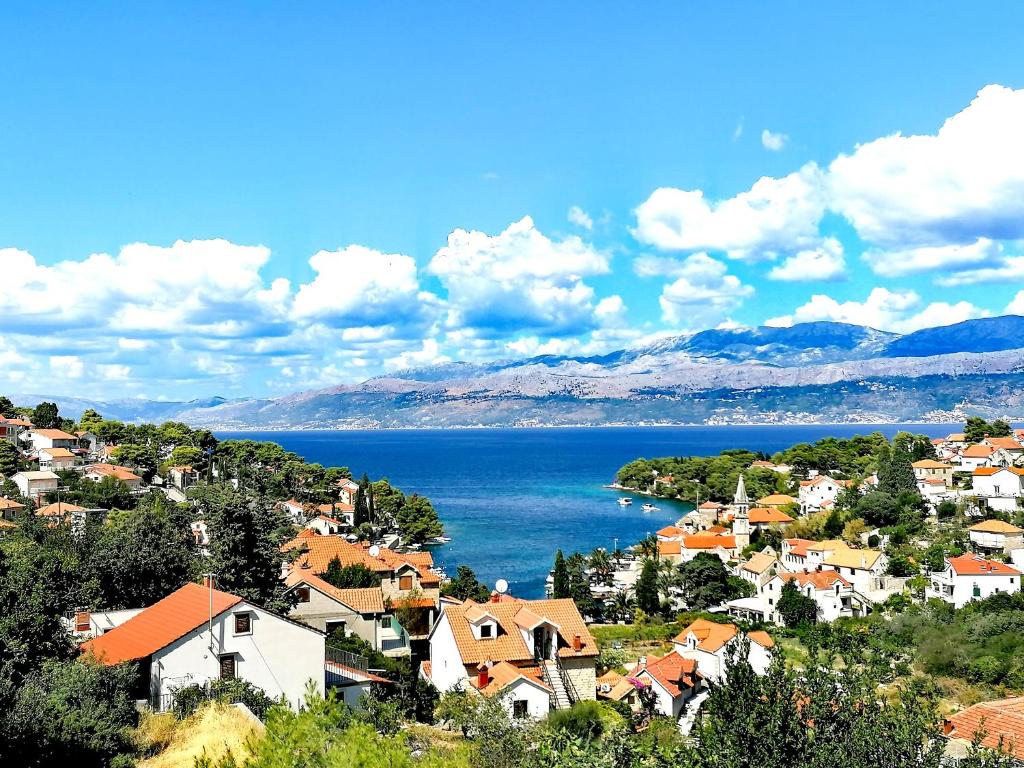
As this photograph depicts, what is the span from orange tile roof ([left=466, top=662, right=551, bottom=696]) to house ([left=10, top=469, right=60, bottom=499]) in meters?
43.0

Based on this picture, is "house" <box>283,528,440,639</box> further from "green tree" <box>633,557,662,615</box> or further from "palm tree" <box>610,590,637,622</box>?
"green tree" <box>633,557,662,615</box>

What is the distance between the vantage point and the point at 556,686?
21.0 m

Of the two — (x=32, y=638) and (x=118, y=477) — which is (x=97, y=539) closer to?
(x=32, y=638)

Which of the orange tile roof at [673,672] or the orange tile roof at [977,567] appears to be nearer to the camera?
the orange tile roof at [673,672]

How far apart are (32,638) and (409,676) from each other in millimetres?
9747

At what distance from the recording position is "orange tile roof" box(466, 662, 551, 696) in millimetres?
19688

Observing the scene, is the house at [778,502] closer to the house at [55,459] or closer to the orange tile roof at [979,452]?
the orange tile roof at [979,452]

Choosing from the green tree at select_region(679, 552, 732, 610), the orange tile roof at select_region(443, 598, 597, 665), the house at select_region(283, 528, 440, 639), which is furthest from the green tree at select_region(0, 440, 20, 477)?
the green tree at select_region(679, 552, 732, 610)

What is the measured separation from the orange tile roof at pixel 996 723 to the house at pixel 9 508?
4442cm

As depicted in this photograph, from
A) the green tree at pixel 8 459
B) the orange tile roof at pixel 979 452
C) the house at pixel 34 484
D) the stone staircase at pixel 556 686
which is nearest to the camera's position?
the stone staircase at pixel 556 686

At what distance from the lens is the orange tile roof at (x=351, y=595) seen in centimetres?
2567

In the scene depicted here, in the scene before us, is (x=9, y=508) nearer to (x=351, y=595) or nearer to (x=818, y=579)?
(x=351, y=595)

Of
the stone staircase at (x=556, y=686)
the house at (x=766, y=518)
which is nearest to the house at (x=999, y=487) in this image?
the house at (x=766, y=518)

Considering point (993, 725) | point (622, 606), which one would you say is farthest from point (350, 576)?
point (993, 725)
